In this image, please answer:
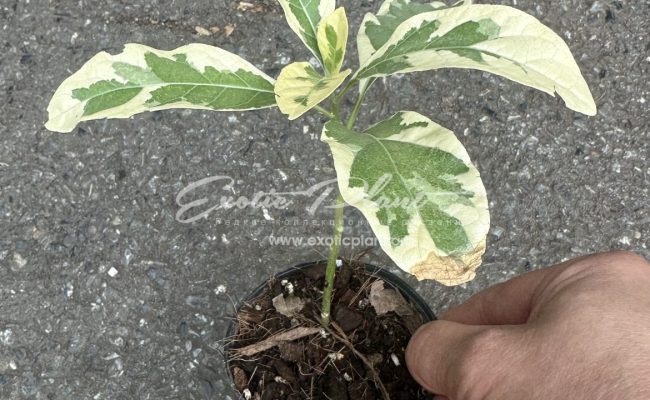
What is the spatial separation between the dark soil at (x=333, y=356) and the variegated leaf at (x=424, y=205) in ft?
1.64

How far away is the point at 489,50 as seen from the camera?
0.80 meters

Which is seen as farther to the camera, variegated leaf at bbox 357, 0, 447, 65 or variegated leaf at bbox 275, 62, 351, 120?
variegated leaf at bbox 357, 0, 447, 65

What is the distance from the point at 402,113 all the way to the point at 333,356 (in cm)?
56

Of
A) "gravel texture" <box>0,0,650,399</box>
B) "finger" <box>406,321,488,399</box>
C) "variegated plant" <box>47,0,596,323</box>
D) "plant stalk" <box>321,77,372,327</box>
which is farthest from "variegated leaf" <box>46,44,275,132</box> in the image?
"gravel texture" <box>0,0,650,399</box>

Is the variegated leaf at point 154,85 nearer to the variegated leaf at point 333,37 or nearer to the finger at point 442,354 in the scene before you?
the variegated leaf at point 333,37

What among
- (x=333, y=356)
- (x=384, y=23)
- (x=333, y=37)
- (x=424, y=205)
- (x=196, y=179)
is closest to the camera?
(x=424, y=205)

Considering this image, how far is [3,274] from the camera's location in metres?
1.54

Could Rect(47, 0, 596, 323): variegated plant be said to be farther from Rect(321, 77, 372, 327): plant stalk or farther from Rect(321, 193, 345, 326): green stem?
Rect(321, 193, 345, 326): green stem

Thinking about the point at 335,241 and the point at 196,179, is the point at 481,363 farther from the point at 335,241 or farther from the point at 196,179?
the point at 196,179

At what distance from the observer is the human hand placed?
760mm

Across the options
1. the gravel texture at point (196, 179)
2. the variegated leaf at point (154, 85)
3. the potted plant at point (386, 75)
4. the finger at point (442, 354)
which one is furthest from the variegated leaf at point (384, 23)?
the gravel texture at point (196, 179)

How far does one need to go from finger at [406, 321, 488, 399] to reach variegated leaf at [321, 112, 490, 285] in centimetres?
18

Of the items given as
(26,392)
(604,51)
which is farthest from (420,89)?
(26,392)

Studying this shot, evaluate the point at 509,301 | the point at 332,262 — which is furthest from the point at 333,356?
the point at 509,301
